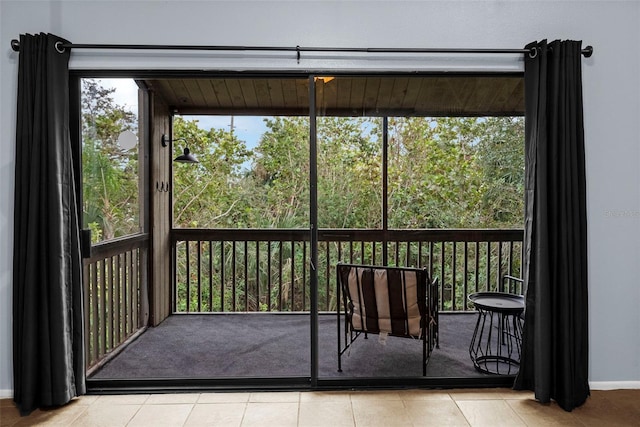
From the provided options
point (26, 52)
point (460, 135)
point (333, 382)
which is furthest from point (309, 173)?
point (26, 52)

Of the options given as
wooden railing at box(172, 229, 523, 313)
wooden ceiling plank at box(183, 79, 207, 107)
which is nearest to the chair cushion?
wooden railing at box(172, 229, 523, 313)

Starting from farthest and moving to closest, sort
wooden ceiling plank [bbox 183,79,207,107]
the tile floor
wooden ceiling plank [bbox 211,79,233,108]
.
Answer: wooden ceiling plank [bbox 183,79,207,107] → wooden ceiling plank [bbox 211,79,233,108] → the tile floor

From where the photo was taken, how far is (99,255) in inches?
120

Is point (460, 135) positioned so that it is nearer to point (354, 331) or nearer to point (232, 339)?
point (354, 331)

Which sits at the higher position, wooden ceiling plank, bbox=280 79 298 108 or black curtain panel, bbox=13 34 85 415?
wooden ceiling plank, bbox=280 79 298 108

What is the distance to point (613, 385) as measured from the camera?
2.67 meters

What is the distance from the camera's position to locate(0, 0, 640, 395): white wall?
8.34 ft

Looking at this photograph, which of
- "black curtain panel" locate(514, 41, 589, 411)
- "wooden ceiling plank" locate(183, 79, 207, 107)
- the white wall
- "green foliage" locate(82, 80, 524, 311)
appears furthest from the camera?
"wooden ceiling plank" locate(183, 79, 207, 107)

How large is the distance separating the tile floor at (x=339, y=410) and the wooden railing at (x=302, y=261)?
2.06ft

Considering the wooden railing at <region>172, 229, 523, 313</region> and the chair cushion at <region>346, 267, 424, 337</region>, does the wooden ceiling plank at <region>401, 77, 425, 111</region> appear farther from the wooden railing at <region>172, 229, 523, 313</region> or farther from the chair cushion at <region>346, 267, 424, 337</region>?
the chair cushion at <region>346, 267, 424, 337</region>

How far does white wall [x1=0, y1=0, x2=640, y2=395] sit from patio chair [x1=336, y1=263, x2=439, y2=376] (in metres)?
1.04

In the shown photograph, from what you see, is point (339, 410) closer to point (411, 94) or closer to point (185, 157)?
point (411, 94)

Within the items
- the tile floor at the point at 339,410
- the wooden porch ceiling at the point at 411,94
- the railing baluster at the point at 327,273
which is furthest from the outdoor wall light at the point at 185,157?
the tile floor at the point at 339,410

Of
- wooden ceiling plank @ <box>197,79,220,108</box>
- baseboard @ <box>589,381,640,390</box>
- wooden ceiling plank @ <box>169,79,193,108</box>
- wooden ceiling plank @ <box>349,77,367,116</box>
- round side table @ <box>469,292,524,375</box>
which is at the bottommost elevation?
baseboard @ <box>589,381,640,390</box>
